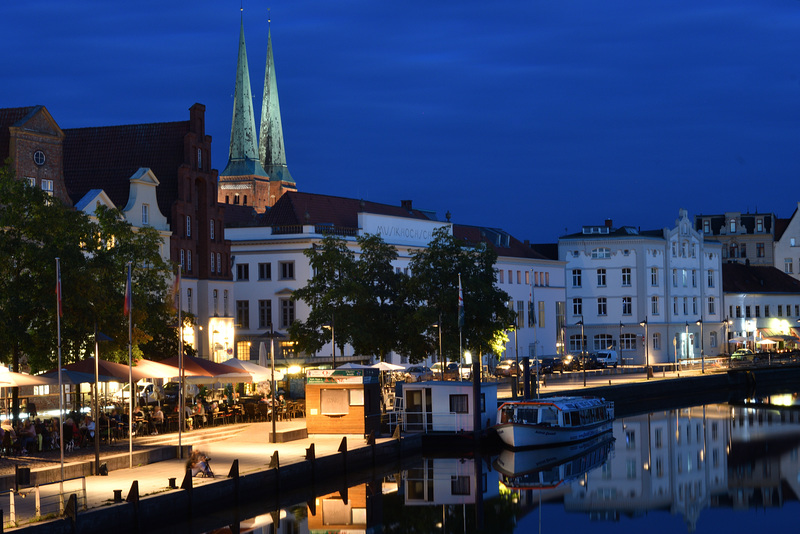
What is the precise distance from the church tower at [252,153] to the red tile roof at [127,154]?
80.0 m

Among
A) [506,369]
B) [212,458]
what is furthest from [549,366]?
[212,458]

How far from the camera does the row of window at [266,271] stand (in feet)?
315

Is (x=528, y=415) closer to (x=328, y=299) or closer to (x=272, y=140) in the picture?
(x=328, y=299)

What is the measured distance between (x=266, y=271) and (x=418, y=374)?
20031 mm

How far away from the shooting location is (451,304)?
2847 inches

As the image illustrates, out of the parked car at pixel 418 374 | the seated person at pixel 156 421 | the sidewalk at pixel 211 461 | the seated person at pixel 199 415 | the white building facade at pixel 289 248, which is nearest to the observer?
the sidewalk at pixel 211 461

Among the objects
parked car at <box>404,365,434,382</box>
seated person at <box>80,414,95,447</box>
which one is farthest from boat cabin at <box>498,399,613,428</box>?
seated person at <box>80,414,95,447</box>

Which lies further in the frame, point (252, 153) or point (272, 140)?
point (272, 140)

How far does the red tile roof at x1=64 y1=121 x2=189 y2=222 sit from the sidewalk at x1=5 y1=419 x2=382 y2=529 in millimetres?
30117

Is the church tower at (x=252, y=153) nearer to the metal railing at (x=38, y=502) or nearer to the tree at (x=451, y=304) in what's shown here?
the tree at (x=451, y=304)

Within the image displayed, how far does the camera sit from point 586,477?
2044 inches

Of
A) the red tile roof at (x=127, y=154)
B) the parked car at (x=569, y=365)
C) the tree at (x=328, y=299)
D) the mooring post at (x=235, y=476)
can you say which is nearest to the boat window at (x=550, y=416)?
the tree at (x=328, y=299)

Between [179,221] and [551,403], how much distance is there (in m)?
33.7

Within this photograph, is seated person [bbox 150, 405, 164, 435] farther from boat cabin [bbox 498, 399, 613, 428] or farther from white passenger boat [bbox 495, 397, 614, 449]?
boat cabin [bbox 498, 399, 613, 428]
